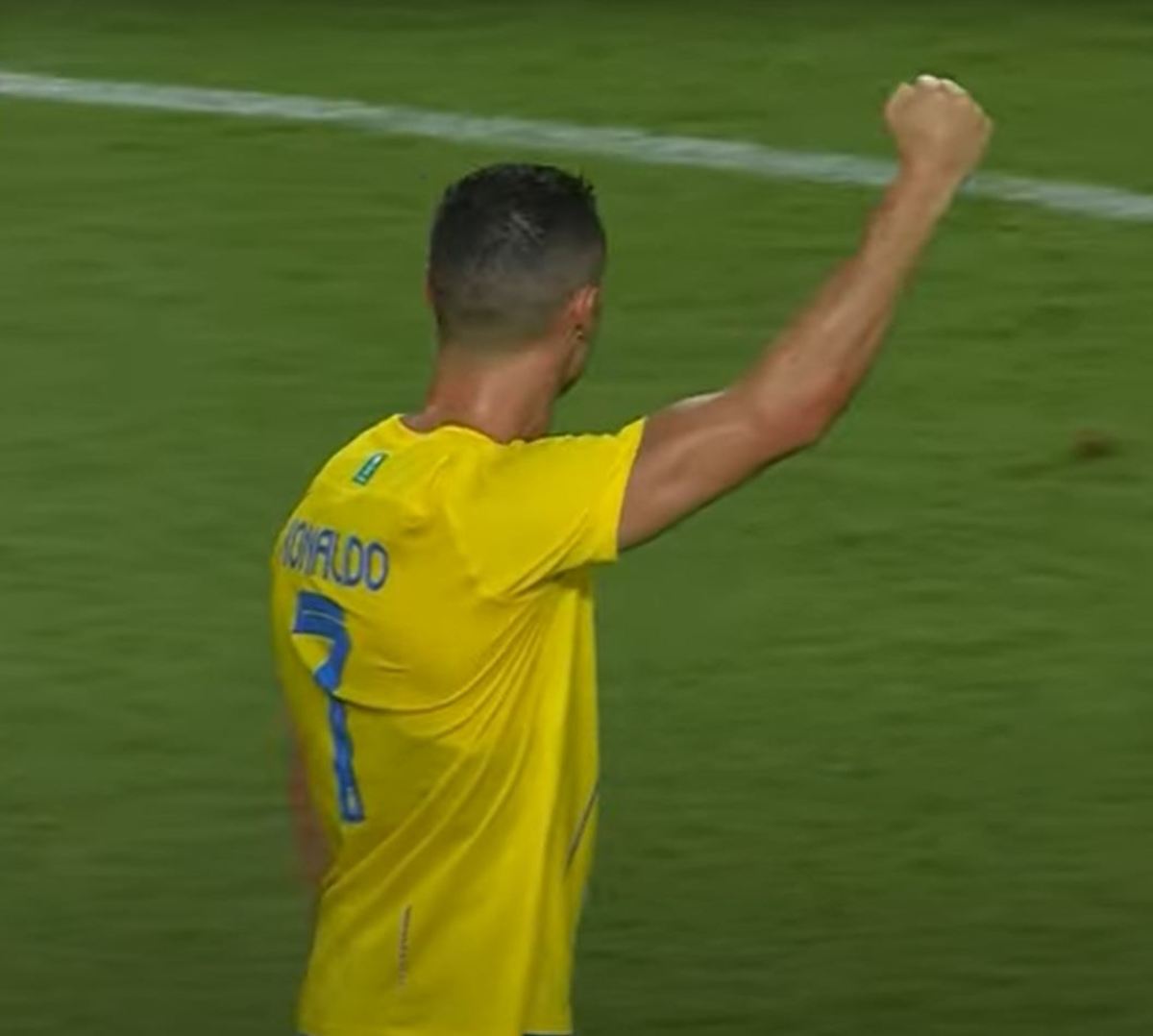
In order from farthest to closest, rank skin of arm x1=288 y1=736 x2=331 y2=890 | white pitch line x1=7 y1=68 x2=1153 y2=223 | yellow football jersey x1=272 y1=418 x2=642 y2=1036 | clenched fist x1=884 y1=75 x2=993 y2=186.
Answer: white pitch line x1=7 y1=68 x2=1153 y2=223
skin of arm x1=288 y1=736 x2=331 y2=890
yellow football jersey x1=272 y1=418 x2=642 y2=1036
clenched fist x1=884 y1=75 x2=993 y2=186

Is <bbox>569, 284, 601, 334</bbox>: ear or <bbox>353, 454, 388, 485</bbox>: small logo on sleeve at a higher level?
<bbox>569, 284, 601, 334</bbox>: ear

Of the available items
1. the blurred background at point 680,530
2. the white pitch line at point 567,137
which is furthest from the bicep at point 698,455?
the white pitch line at point 567,137

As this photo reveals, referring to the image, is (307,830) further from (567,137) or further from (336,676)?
(567,137)

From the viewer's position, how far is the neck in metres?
5.80

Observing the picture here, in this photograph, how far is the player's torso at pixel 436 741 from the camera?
5.79 meters

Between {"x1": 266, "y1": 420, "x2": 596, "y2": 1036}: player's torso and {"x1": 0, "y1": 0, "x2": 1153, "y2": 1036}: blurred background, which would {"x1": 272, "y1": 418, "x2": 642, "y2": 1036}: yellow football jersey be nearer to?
{"x1": 266, "y1": 420, "x2": 596, "y2": 1036}: player's torso

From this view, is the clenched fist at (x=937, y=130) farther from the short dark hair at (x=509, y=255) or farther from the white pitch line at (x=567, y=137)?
the white pitch line at (x=567, y=137)

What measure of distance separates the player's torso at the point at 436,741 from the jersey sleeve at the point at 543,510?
0.06 feet

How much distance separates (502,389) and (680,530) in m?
4.93

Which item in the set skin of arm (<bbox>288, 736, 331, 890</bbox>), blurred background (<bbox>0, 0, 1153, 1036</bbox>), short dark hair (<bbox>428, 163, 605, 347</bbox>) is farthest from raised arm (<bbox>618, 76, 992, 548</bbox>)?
blurred background (<bbox>0, 0, 1153, 1036</bbox>)

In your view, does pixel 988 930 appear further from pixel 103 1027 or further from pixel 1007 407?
pixel 1007 407

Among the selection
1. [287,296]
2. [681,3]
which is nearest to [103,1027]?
[287,296]

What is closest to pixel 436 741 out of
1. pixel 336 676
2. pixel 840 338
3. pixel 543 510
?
pixel 336 676

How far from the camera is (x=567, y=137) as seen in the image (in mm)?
13281
